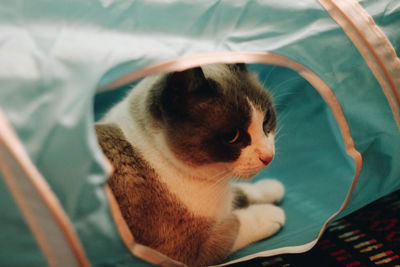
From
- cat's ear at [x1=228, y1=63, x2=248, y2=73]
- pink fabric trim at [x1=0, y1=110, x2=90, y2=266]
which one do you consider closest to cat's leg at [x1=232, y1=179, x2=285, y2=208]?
cat's ear at [x1=228, y1=63, x2=248, y2=73]

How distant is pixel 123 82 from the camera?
80cm

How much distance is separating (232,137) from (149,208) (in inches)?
10.9

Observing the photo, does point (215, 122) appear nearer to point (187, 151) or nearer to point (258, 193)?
→ point (187, 151)

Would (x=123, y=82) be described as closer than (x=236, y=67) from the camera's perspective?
Yes

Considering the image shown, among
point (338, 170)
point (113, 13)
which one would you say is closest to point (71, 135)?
point (113, 13)

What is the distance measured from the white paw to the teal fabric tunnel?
0.28 ft

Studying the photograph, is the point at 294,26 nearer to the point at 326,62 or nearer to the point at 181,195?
the point at 326,62

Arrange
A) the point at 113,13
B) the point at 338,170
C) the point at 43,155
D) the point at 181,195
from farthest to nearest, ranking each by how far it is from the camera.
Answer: the point at 338,170
the point at 181,195
the point at 113,13
the point at 43,155

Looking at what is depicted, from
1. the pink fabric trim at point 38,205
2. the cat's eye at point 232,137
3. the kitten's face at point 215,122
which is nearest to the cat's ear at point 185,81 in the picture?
the kitten's face at point 215,122

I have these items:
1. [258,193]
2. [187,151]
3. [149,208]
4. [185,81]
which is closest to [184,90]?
[185,81]

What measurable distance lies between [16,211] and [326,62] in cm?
78

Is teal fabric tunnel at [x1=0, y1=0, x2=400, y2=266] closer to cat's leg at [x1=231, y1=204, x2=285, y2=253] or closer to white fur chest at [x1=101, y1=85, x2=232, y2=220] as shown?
cat's leg at [x1=231, y1=204, x2=285, y2=253]

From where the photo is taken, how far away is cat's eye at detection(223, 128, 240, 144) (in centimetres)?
94

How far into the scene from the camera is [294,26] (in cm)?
95
